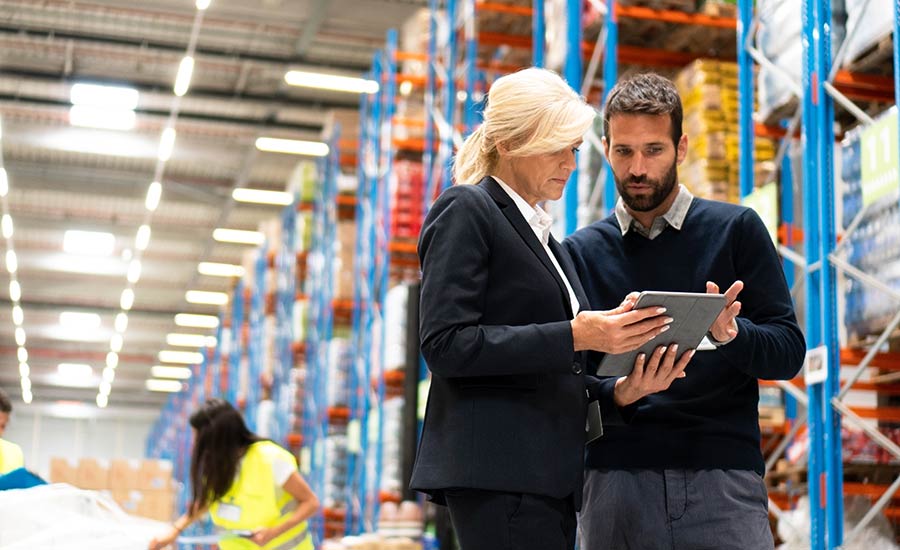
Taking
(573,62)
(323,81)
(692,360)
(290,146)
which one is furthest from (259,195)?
(692,360)

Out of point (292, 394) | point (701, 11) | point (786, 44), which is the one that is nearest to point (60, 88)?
point (292, 394)

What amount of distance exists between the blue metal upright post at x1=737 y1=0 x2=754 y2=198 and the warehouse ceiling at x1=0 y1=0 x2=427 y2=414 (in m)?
10.5

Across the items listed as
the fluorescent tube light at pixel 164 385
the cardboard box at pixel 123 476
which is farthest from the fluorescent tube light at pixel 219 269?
the fluorescent tube light at pixel 164 385

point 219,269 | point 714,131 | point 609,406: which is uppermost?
point 219,269

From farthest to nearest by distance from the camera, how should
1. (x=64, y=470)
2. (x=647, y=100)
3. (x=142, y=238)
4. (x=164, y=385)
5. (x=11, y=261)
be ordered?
(x=164, y=385)
(x=11, y=261)
(x=142, y=238)
(x=64, y=470)
(x=647, y=100)

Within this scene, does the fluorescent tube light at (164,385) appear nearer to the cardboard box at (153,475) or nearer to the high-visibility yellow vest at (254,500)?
the cardboard box at (153,475)

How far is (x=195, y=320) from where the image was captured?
33.8 meters

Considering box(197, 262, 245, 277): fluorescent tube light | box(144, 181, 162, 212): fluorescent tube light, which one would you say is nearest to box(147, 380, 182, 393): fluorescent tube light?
box(197, 262, 245, 277): fluorescent tube light

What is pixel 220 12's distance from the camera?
55.8ft

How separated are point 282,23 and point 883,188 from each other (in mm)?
13192

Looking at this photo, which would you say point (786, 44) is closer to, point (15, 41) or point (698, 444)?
point (698, 444)

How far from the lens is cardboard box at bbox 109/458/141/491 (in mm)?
19844

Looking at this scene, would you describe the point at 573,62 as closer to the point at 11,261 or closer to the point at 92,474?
the point at 92,474

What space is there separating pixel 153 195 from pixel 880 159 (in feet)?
63.6
